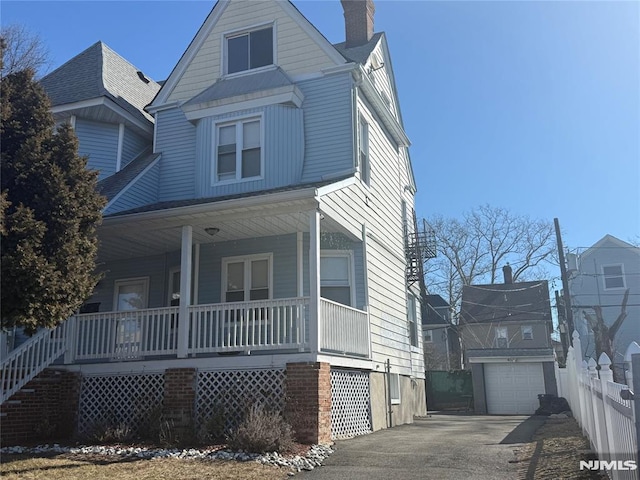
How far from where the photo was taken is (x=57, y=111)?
16.1 metres

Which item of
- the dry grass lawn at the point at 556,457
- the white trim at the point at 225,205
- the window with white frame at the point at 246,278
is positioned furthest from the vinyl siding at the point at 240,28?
the dry grass lawn at the point at 556,457

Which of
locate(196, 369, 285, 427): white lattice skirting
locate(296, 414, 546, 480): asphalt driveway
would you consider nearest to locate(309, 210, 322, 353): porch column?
locate(196, 369, 285, 427): white lattice skirting

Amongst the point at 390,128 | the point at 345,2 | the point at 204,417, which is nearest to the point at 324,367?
the point at 204,417

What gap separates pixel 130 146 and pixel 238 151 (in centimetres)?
384

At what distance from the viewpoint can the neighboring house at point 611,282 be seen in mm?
34969

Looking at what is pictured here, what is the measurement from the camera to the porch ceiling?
11156 mm

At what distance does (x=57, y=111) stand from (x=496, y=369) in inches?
753

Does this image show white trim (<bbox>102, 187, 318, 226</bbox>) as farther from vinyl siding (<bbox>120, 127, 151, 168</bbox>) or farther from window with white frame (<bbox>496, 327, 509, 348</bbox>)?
window with white frame (<bbox>496, 327, 509, 348</bbox>)

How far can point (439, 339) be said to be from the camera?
44.1m

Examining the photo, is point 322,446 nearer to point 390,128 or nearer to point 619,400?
point 619,400

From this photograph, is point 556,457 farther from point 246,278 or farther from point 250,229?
point 246,278

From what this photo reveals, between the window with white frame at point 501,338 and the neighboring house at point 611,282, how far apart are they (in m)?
4.57

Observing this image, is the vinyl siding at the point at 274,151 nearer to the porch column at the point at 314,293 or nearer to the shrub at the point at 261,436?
the porch column at the point at 314,293

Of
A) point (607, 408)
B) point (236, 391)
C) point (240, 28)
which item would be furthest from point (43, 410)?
point (240, 28)
